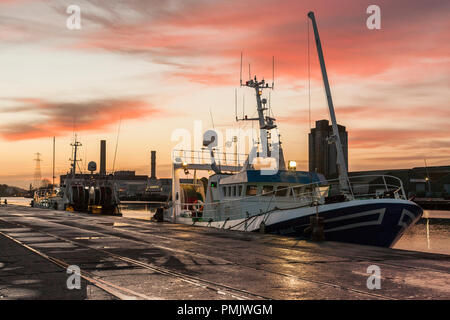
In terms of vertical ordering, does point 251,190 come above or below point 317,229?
above

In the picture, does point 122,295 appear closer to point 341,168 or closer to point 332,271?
point 332,271

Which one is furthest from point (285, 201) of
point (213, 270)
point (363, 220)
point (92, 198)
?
point (92, 198)

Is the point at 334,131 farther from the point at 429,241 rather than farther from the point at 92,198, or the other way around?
the point at 92,198

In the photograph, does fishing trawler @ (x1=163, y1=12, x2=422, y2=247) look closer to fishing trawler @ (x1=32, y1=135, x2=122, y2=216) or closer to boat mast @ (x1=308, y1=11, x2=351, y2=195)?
boat mast @ (x1=308, y1=11, x2=351, y2=195)

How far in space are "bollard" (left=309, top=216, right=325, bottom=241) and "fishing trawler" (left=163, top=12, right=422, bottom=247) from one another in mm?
70

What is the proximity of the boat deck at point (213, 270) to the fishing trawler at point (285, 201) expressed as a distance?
78.0 inches

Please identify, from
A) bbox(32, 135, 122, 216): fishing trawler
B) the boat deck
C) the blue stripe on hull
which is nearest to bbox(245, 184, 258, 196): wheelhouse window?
the blue stripe on hull

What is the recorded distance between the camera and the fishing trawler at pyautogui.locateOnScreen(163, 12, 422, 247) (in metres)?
18.7

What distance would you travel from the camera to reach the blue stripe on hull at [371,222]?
18312mm

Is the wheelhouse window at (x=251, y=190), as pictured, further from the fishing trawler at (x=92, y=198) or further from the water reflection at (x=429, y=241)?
the fishing trawler at (x=92, y=198)

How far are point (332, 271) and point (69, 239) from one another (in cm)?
1219

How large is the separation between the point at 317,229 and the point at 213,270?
841cm

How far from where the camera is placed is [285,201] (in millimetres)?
24734

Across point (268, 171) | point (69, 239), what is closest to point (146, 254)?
point (69, 239)
